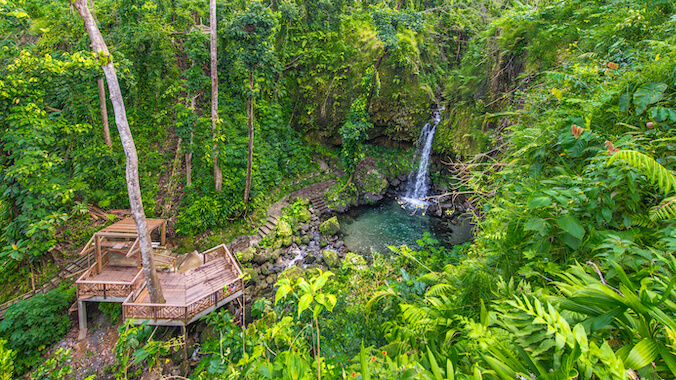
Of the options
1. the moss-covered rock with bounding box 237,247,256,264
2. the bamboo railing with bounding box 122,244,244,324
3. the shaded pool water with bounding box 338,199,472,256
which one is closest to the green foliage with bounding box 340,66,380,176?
the shaded pool water with bounding box 338,199,472,256

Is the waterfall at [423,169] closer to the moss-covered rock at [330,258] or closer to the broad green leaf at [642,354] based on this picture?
the moss-covered rock at [330,258]

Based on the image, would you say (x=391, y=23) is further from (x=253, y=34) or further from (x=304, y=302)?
(x=304, y=302)

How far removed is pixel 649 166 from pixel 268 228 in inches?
410

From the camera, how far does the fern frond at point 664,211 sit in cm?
179

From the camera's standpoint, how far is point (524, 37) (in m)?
7.44

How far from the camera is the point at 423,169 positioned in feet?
45.7

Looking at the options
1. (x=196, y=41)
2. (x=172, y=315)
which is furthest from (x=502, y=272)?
(x=196, y=41)

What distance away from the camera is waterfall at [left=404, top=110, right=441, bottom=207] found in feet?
44.9

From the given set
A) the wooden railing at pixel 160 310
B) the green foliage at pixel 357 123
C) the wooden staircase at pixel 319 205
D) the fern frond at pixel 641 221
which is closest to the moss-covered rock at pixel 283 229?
the wooden staircase at pixel 319 205

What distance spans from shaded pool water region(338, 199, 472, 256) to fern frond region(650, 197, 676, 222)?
8740 mm

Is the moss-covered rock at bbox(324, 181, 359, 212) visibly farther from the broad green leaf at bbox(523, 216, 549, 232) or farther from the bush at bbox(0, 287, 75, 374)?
the broad green leaf at bbox(523, 216, 549, 232)

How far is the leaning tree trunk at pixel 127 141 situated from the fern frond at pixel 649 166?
691cm

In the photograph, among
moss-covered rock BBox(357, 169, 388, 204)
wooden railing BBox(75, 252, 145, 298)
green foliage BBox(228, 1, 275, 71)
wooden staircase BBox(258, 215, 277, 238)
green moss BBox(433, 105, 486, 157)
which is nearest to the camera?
wooden railing BBox(75, 252, 145, 298)

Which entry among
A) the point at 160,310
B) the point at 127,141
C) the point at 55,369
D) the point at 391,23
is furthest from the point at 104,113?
the point at 391,23
